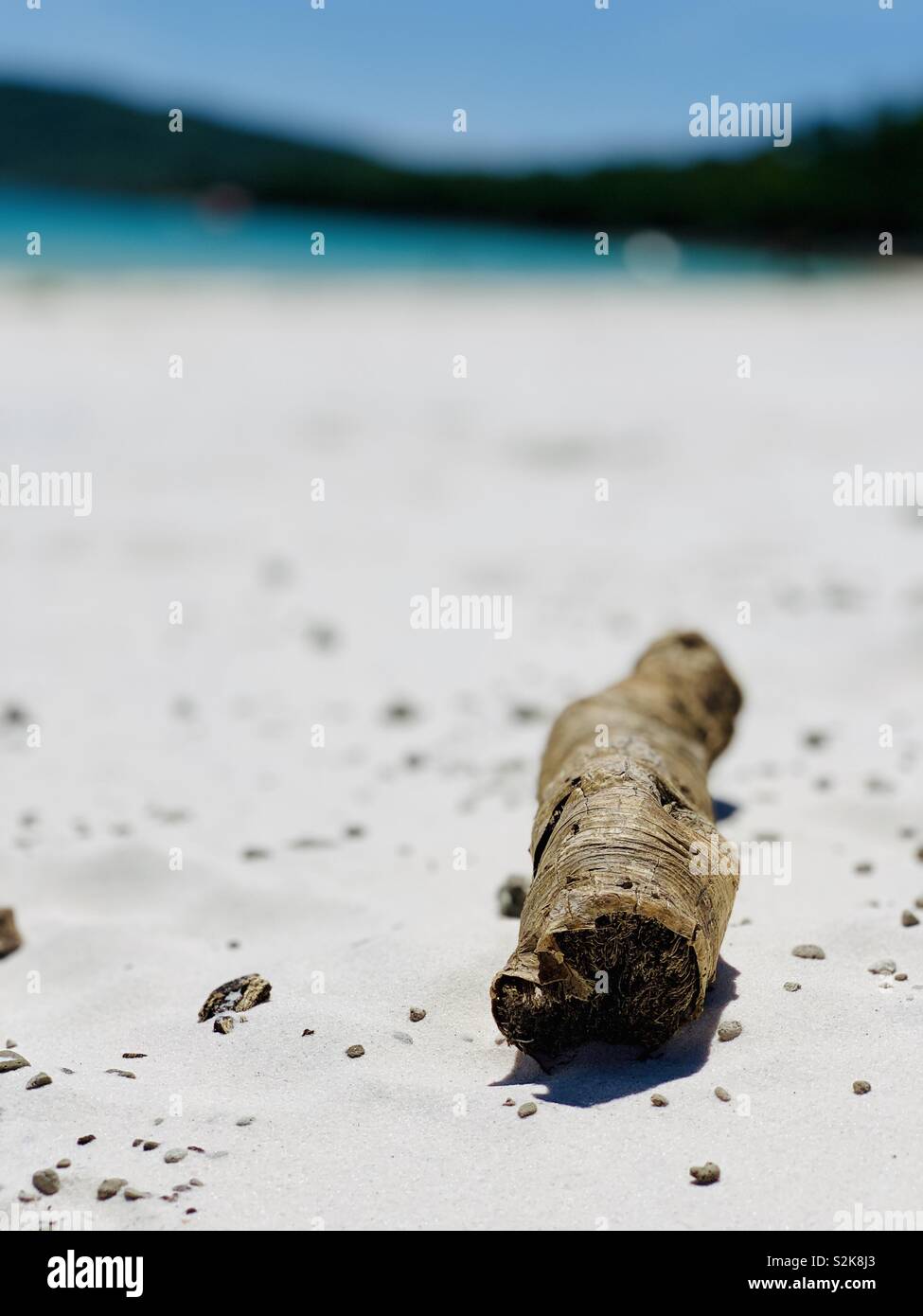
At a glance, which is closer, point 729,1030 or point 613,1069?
point 613,1069

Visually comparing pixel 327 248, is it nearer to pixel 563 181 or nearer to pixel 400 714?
pixel 563 181

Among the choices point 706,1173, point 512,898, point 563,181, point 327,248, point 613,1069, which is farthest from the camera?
point 563,181

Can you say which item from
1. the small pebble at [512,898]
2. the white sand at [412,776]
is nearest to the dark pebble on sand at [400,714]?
the white sand at [412,776]

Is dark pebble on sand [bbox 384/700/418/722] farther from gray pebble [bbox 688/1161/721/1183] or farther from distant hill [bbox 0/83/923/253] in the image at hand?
distant hill [bbox 0/83/923/253]

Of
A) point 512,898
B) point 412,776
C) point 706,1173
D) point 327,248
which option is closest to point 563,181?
point 327,248


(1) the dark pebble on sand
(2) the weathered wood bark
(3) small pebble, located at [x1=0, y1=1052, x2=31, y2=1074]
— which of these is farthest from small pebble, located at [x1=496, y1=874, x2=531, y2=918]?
(1) the dark pebble on sand

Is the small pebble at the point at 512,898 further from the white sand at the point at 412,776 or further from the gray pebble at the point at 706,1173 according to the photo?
the gray pebble at the point at 706,1173
